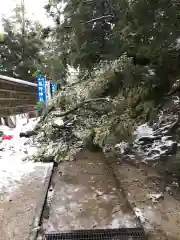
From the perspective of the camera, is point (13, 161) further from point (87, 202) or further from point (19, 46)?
point (19, 46)

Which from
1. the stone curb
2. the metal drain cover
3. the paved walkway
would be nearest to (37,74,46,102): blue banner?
the paved walkway

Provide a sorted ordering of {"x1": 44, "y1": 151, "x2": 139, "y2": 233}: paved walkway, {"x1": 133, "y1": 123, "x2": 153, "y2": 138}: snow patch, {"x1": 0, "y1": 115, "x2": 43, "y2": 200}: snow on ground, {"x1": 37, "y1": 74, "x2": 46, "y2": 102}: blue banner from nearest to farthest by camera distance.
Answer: {"x1": 44, "y1": 151, "x2": 139, "y2": 233}: paved walkway
{"x1": 0, "y1": 115, "x2": 43, "y2": 200}: snow on ground
{"x1": 133, "y1": 123, "x2": 153, "y2": 138}: snow patch
{"x1": 37, "y1": 74, "x2": 46, "y2": 102}: blue banner

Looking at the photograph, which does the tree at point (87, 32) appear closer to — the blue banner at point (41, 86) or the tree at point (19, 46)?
the blue banner at point (41, 86)

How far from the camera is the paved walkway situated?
3350 millimetres

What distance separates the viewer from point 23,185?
4.69 m

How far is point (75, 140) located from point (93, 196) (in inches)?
123

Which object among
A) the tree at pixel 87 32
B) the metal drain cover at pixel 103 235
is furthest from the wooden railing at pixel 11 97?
the metal drain cover at pixel 103 235

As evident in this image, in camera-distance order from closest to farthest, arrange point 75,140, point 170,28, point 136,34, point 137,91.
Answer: point 170,28, point 136,34, point 137,91, point 75,140

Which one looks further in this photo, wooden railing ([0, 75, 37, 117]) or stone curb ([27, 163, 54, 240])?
wooden railing ([0, 75, 37, 117])

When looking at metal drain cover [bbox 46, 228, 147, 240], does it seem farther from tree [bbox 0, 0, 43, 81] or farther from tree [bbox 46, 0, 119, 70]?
tree [bbox 0, 0, 43, 81]

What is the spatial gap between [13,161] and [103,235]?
3.61 meters

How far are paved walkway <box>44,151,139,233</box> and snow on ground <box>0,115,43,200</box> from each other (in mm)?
753

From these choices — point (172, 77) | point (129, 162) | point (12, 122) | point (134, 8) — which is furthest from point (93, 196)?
point (12, 122)

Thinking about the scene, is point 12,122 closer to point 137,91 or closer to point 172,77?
point 137,91
